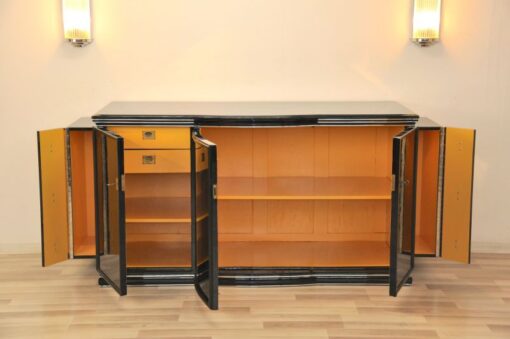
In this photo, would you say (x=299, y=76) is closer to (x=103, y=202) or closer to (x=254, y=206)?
(x=254, y=206)

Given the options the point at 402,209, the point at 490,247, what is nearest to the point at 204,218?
the point at 402,209

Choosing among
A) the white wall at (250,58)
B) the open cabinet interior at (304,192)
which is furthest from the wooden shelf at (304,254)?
the white wall at (250,58)

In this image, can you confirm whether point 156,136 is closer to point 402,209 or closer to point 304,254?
point 304,254

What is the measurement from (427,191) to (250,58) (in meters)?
1.51

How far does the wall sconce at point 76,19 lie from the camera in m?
5.11

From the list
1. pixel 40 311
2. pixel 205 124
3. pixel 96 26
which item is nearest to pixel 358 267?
pixel 205 124

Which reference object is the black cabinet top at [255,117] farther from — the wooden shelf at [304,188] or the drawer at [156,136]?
the wooden shelf at [304,188]

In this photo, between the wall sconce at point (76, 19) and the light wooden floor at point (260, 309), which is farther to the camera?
the wall sconce at point (76, 19)

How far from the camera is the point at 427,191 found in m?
5.12

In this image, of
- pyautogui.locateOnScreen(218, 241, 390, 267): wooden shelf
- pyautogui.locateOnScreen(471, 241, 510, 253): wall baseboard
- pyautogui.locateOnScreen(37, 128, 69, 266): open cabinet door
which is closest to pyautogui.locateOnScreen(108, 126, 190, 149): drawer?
pyautogui.locateOnScreen(37, 128, 69, 266): open cabinet door

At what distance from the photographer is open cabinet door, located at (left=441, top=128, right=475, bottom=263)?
4766 millimetres

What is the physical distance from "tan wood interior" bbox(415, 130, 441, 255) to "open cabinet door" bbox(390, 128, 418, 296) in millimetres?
275

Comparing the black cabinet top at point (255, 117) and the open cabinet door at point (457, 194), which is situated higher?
the black cabinet top at point (255, 117)

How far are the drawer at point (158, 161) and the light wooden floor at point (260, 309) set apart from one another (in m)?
0.74
